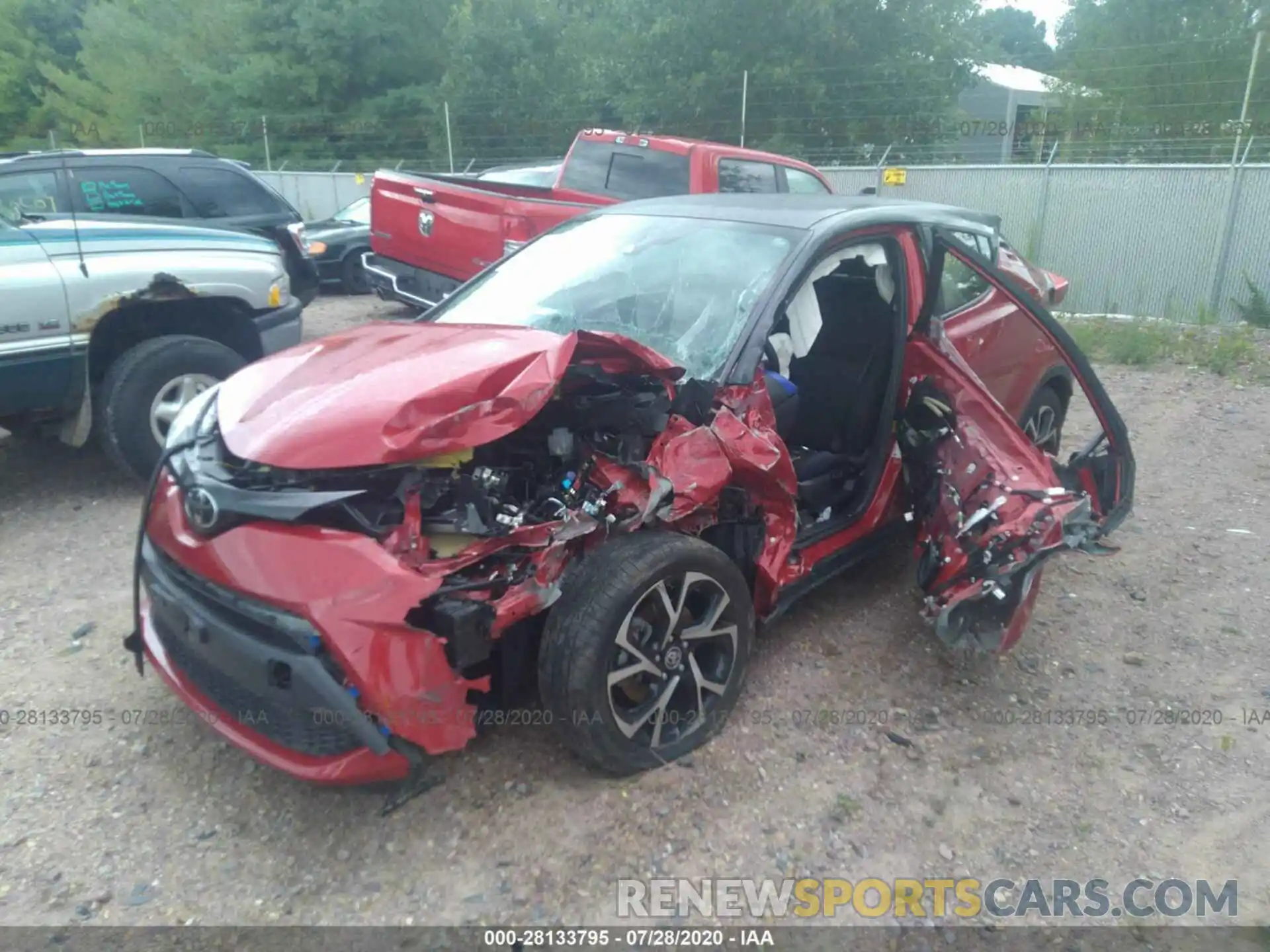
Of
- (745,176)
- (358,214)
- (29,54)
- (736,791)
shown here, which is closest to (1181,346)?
(745,176)

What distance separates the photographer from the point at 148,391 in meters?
4.85

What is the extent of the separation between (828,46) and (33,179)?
49.8 ft

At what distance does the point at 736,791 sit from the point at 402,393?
5.14 ft

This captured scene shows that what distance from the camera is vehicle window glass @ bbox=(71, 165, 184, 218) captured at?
245 inches

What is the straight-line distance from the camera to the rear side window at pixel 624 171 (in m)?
7.70

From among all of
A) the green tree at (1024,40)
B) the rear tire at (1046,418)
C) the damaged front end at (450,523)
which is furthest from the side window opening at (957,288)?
the green tree at (1024,40)

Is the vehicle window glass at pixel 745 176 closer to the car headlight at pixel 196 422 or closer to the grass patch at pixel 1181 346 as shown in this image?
the grass patch at pixel 1181 346

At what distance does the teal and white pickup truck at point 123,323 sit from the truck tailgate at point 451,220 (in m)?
1.99

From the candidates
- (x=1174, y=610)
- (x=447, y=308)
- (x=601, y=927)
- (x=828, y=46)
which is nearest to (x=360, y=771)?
(x=601, y=927)

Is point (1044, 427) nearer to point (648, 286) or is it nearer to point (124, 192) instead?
point (648, 286)

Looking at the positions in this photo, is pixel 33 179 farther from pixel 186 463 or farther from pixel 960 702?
pixel 960 702

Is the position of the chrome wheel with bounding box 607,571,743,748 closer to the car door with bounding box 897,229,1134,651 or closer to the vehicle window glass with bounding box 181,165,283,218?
the car door with bounding box 897,229,1134,651

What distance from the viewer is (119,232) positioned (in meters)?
4.90

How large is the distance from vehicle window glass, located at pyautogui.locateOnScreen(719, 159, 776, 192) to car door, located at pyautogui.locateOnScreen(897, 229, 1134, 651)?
13.8 ft
